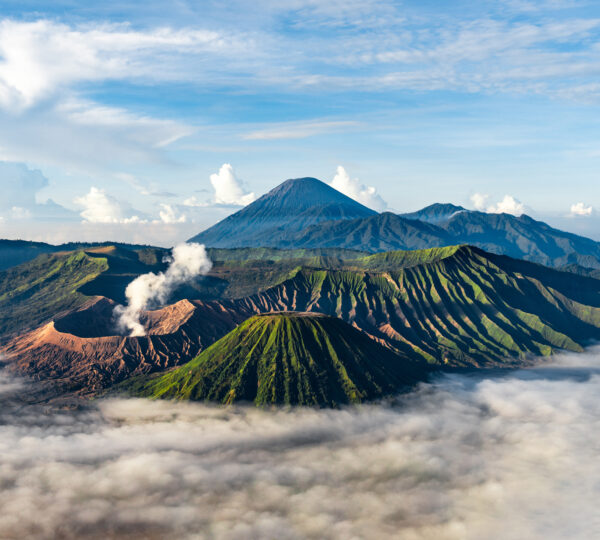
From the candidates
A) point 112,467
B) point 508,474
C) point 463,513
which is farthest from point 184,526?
point 508,474

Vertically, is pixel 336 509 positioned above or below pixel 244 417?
below

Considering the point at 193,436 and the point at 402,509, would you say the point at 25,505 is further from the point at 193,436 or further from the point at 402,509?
the point at 402,509

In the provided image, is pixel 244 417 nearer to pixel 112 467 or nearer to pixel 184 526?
pixel 112 467

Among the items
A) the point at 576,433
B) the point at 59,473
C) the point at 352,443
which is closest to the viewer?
the point at 59,473

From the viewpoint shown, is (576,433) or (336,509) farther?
(576,433)

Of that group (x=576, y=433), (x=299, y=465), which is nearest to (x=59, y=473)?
(x=299, y=465)

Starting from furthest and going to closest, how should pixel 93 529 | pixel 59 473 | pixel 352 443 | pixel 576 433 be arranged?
pixel 576 433
pixel 352 443
pixel 59 473
pixel 93 529
